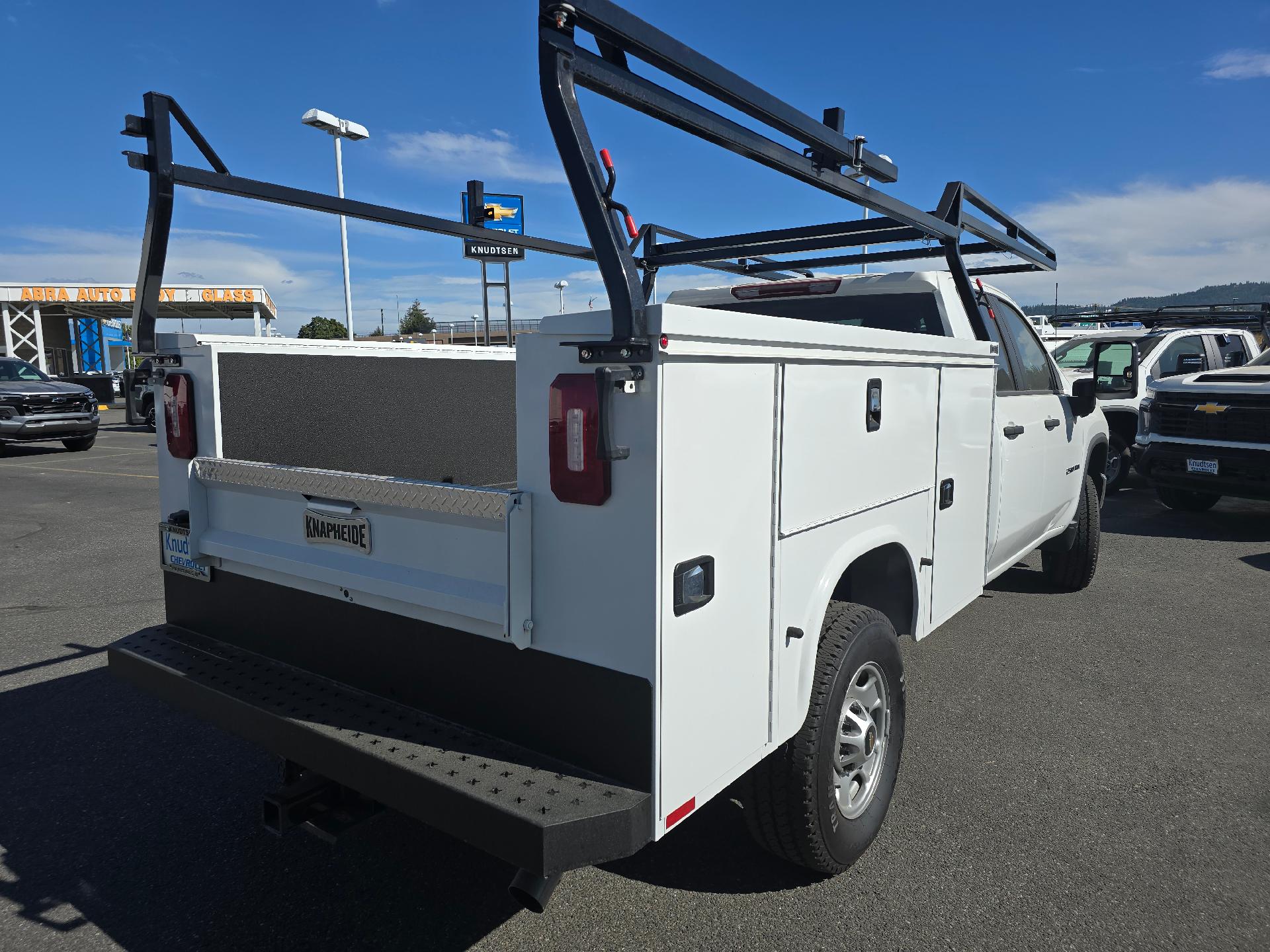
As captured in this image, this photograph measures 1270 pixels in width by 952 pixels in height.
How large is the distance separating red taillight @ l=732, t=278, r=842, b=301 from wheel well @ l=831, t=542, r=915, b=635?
1.88 metres

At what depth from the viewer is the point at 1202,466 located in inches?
342

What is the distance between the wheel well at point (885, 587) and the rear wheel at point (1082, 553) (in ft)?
10.9

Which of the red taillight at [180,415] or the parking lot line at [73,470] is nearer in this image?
the red taillight at [180,415]

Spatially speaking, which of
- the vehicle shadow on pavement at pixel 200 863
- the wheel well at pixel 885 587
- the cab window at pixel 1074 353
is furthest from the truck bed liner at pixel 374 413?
the cab window at pixel 1074 353

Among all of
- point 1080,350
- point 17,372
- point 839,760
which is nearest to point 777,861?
point 839,760

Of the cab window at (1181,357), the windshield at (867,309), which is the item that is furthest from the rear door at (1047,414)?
the cab window at (1181,357)

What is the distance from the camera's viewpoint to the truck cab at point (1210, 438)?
8320mm

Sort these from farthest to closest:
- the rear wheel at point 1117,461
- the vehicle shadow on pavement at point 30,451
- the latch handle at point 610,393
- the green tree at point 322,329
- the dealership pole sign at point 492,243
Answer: the green tree at point 322,329 → the vehicle shadow on pavement at point 30,451 → the rear wheel at point 1117,461 → the dealership pole sign at point 492,243 → the latch handle at point 610,393

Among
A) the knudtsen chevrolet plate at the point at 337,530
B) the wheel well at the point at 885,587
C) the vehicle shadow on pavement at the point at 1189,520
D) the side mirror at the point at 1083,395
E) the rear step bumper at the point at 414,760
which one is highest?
the side mirror at the point at 1083,395

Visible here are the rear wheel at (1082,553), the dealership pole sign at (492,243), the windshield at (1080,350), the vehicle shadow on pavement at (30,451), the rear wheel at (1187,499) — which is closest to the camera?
the dealership pole sign at (492,243)

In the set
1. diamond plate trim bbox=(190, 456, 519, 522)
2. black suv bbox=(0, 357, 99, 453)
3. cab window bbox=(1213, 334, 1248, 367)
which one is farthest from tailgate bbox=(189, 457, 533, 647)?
black suv bbox=(0, 357, 99, 453)

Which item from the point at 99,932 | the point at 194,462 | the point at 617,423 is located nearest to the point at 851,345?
the point at 617,423

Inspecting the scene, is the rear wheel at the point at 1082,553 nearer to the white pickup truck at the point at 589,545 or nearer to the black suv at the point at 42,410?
the white pickup truck at the point at 589,545

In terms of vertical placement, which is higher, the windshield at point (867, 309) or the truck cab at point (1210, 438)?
the windshield at point (867, 309)
